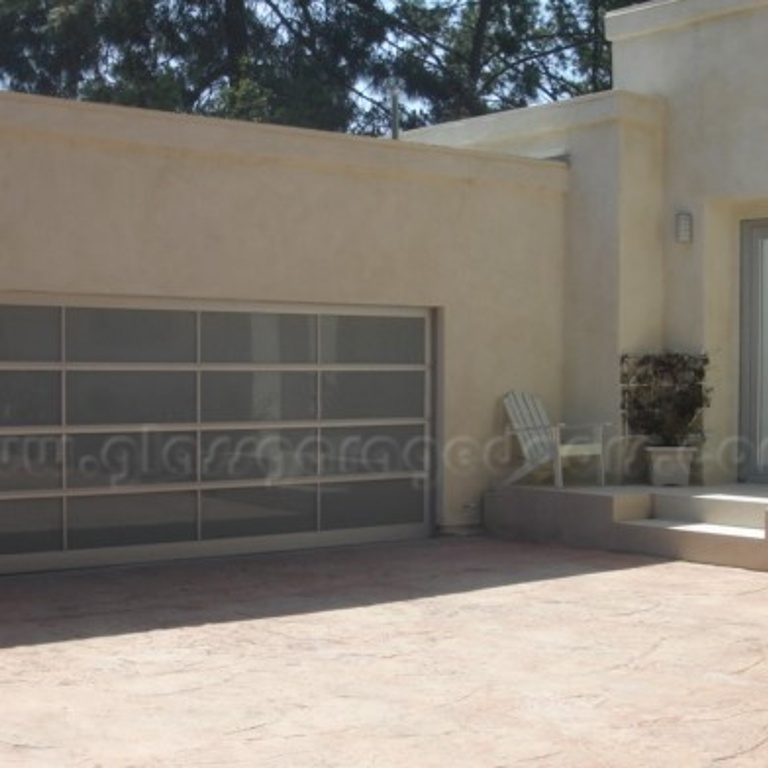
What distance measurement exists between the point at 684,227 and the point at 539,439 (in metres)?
2.41

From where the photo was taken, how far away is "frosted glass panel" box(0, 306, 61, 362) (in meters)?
9.57

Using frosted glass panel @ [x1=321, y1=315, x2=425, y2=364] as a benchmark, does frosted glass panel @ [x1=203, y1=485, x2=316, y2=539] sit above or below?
below

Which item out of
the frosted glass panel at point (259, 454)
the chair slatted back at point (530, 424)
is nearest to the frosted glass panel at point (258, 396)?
the frosted glass panel at point (259, 454)

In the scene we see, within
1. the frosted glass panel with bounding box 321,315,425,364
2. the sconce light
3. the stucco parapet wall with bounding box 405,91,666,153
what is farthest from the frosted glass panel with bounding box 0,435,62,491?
the sconce light

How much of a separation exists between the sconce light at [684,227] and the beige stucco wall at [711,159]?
6 centimetres

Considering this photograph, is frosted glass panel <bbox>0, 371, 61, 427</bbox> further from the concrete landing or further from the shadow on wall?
the concrete landing

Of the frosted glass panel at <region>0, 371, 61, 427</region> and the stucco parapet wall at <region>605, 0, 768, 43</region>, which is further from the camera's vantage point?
the stucco parapet wall at <region>605, 0, 768, 43</region>

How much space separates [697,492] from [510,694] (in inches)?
217

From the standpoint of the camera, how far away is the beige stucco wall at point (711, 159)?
11914 mm

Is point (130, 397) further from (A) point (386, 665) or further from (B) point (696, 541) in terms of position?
(B) point (696, 541)

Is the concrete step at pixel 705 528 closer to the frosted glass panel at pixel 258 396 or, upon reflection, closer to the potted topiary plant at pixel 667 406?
the potted topiary plant at pixel 667 406

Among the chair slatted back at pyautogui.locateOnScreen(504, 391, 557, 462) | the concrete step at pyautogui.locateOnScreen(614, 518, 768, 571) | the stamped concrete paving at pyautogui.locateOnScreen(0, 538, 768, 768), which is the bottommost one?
the stamped concrete paving at pyautogui.locateOnScreen(0, 538, 768, 768)

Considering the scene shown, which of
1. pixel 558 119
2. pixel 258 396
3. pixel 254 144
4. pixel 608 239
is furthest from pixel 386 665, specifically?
pixel 558 119

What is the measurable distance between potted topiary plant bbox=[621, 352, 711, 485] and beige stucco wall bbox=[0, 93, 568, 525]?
806 mm
